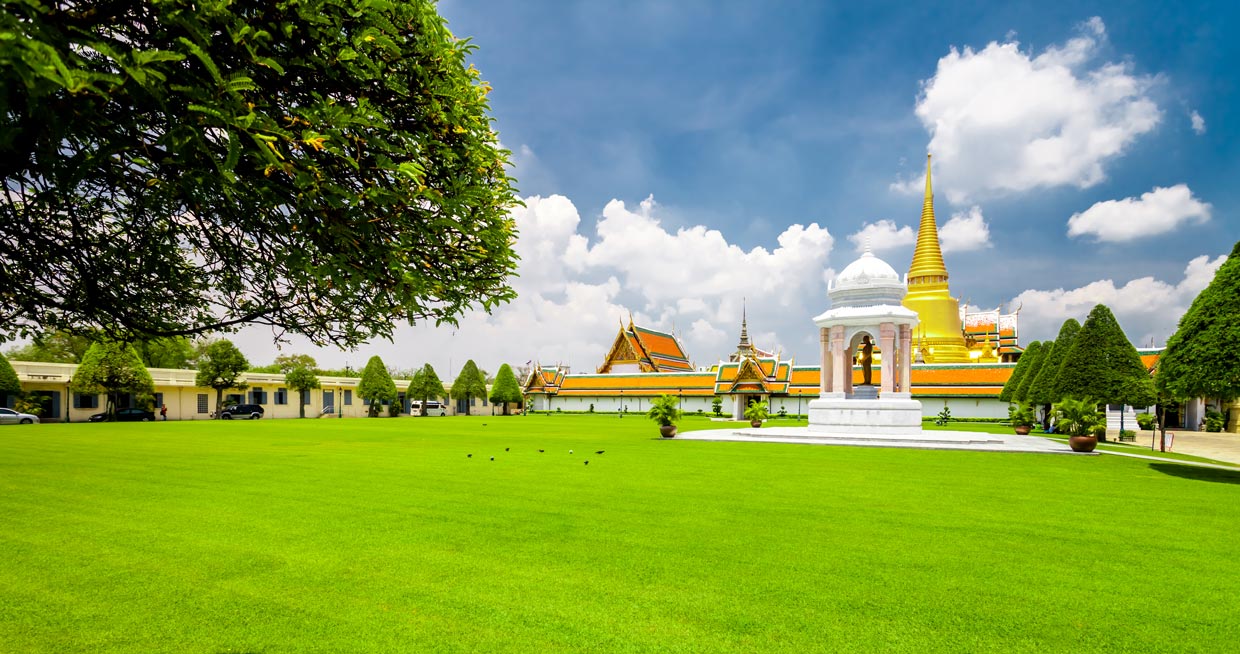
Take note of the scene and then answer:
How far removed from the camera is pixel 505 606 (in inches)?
214

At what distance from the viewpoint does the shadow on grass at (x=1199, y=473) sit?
14578 millimetres

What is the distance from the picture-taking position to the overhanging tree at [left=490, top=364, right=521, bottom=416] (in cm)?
6319

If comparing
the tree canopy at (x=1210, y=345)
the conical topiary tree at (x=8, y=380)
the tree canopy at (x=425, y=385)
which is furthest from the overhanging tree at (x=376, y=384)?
the tree canopy at (x=1210, y=345)

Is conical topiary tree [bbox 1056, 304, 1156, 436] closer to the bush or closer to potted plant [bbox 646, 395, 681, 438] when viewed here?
potted plant [bbox 646, 395, 681, 438]

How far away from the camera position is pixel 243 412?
158ft

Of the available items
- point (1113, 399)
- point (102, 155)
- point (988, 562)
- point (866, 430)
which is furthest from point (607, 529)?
point (1113, 399)

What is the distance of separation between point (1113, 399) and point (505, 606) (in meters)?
27.8

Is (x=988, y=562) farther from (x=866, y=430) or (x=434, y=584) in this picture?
(x=866, y=430)

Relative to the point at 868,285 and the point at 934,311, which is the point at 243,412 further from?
the point at 934,311

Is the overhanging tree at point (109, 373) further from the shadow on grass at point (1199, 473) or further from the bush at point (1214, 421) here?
the bush at point (1214, 421)

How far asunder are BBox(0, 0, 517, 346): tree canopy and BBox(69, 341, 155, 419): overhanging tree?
137ft

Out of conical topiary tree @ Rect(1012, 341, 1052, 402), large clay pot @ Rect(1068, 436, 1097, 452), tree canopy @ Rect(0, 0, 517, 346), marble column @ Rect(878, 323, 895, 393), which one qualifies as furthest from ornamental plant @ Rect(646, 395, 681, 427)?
conical topiary tree @ Rect(1012, 341, 1052, 402)

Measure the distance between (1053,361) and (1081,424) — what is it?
9750mm

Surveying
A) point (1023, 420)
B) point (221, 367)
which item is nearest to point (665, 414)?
point (1023, 420)
